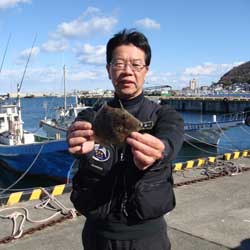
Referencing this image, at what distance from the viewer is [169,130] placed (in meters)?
2.27

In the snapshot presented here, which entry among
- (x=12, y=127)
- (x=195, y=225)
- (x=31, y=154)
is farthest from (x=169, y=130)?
(x=12, y=127)

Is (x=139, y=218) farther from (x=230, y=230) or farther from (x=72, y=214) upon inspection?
(x=72, y=214)

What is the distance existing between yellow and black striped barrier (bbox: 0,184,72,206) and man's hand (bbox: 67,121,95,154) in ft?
17.8

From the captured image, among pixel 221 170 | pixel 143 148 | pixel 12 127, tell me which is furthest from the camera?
pixel 12 127

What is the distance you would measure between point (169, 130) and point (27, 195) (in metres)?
5.71

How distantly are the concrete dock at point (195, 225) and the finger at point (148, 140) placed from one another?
352 centimetres

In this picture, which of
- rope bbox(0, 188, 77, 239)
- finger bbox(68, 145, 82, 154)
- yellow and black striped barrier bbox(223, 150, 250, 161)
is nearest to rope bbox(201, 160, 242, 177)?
yellow and black striped barrier bbox(223, 150, 250, 161)

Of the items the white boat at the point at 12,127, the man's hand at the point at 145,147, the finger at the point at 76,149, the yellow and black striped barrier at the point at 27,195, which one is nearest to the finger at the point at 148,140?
the man's hand at the point at 145,147

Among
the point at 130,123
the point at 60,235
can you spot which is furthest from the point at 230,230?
the point at 130,123

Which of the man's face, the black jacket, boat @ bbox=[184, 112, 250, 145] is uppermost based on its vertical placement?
the man's face

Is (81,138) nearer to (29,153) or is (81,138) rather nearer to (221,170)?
(221,170)

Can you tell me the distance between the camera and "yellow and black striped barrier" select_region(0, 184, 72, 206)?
7184mm

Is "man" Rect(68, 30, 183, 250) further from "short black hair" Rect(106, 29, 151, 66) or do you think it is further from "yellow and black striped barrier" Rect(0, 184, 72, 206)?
"yellow and black striped barrier" Rect(0, 184, 72, 206)

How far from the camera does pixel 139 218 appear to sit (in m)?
2.34
